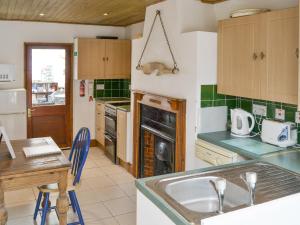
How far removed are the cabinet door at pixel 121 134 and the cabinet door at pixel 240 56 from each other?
6.39ft

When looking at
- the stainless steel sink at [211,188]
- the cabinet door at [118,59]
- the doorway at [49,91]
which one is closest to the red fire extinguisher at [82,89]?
the doorway at [49,91]

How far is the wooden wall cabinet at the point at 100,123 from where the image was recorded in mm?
5922

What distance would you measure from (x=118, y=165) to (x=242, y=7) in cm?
315

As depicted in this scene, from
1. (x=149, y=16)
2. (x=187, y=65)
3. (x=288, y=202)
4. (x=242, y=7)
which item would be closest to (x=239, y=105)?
(x=187, y=65)

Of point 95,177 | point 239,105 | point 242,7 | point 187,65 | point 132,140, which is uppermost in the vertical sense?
point 242,7

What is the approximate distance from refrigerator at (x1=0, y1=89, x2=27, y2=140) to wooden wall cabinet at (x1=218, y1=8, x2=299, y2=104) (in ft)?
11.7

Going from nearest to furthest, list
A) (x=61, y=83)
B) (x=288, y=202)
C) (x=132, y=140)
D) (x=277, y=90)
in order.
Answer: (x=288, y=202) < (x=277, y=90) < (x=132, y=140) < (x=61, y=83)

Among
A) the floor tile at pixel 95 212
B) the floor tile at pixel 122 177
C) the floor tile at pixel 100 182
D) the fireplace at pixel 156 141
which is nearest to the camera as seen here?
the floor tile at pixel 95 212

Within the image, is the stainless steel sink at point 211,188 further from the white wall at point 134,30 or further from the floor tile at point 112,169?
the white wall at point 134,30

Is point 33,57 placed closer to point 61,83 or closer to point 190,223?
point 61,83

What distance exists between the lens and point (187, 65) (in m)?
3.44

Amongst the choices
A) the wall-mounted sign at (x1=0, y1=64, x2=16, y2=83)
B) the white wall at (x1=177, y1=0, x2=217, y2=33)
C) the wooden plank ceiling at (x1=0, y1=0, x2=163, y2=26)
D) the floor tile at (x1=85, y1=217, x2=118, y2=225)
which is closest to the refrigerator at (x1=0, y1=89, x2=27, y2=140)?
the wall-mounted sign at (x1=0, y1=64, x2=16, y2=83)

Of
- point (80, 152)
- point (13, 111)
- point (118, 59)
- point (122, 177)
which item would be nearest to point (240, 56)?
point (80, 152)

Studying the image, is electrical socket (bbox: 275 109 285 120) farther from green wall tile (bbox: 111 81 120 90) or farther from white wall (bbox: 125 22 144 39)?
green wall tile (bbox: 111 81 120 90)
